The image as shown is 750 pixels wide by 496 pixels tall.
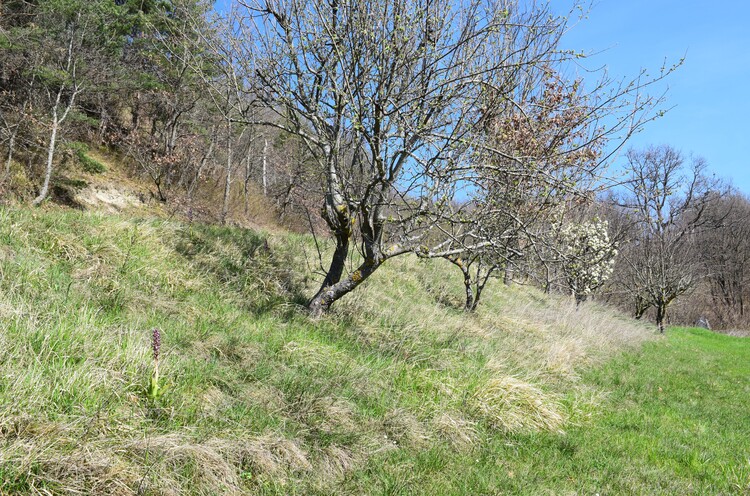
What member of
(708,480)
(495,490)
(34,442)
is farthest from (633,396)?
(34,442)

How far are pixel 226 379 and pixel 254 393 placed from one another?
Answer: 0.26m

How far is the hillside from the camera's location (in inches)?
96.4

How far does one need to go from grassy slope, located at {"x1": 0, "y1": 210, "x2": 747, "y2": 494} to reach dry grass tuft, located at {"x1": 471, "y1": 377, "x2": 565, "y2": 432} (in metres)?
0.02

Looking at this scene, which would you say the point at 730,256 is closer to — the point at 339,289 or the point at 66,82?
the point at 339,289

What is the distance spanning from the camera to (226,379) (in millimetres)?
3551

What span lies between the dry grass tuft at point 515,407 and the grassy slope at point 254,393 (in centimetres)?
2

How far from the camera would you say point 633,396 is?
21.4ft

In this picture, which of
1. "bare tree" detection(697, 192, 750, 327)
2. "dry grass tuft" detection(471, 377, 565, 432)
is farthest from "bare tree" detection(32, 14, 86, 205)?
"bare tree" detection(697, 192, 750, 327)

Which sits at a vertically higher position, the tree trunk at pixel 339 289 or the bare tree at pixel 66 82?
the bare tree at pixel 66 82

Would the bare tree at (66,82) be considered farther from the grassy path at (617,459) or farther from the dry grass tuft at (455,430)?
the grassy path at (617,459)

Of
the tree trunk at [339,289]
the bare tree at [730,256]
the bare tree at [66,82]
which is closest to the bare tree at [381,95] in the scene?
the tree trunk at [339,289]

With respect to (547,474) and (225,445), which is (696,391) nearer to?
(547,474)

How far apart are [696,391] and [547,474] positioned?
6.08 meters

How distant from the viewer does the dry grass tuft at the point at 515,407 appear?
4328 millimetres
